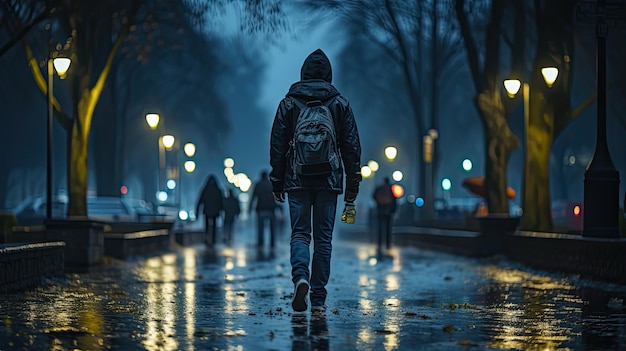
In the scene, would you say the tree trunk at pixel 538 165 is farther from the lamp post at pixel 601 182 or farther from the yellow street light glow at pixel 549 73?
the lamp post at pixel 601 182

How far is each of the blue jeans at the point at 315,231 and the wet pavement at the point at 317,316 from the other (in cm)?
26

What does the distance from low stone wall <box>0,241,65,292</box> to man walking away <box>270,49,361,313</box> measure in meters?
3.51

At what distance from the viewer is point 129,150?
229ft

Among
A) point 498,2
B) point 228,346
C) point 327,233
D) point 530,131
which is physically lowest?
point 228,346

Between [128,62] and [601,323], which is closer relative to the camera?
[601,323]

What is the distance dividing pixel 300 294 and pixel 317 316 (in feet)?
0.89

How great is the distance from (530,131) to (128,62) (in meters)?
28.0

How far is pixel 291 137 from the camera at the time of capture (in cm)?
1101

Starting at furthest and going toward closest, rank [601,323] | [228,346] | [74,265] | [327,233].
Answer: [74,265] → [327,233] → [601,323] → [228,346]

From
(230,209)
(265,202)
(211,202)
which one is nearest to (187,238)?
(211,202)

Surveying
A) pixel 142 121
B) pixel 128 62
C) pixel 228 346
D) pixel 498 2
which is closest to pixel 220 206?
pixel 498 2

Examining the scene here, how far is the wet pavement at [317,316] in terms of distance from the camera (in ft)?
28.6

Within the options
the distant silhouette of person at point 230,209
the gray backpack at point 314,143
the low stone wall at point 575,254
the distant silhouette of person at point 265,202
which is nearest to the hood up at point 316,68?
the gray backpack at point 314,143

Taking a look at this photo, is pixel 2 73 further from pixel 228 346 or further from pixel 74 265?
pixel 228 346
